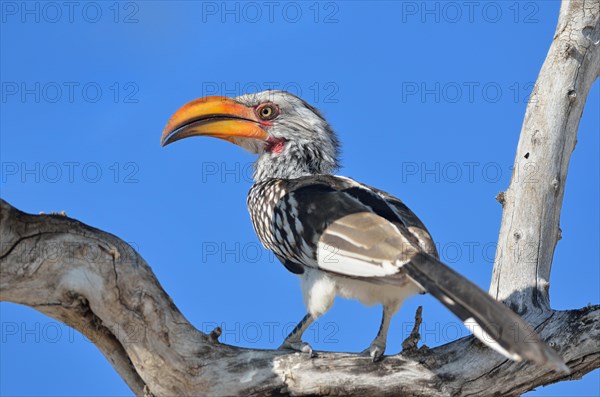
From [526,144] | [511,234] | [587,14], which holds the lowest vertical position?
[511,234]

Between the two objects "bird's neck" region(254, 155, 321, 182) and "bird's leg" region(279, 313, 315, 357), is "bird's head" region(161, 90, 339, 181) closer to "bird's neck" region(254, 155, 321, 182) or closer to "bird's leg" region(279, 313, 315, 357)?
"bird's neck" region(254, 155, 321, 182)

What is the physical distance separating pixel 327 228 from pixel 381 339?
0.84 m

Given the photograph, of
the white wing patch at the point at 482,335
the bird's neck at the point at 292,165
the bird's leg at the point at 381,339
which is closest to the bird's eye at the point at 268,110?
the bird's neck at the point at 292,165

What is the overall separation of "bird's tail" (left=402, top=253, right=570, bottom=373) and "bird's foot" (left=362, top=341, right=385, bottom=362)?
854 millimetres


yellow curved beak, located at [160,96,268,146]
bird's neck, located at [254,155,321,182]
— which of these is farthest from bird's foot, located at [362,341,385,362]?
yellow curved beak, located at [160,96,268,146]

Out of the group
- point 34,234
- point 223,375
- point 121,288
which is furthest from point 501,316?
point 34,234

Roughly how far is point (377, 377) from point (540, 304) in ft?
4.08

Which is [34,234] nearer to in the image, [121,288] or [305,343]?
[121,288]

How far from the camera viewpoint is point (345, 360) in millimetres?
4949

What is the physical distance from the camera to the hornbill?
13.3 feet

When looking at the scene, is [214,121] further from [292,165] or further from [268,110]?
[292,165]

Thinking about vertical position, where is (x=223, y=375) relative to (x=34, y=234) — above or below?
below

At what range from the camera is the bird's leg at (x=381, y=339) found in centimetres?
498

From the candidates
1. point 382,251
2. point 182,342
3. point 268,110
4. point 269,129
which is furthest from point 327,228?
point 268,110
